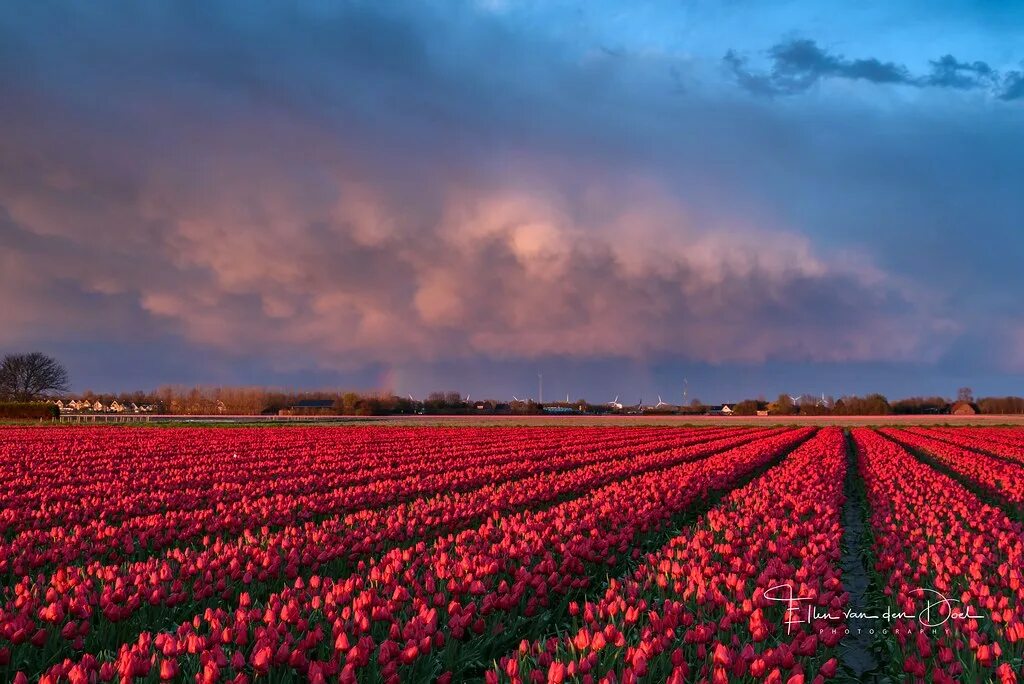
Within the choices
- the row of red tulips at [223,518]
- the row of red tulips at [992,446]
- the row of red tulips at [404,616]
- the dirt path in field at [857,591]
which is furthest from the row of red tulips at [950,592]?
the row of red tulips at [992,446]

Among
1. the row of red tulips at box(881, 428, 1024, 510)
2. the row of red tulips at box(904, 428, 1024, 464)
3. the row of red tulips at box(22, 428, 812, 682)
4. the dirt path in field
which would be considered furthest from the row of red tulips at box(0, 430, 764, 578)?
the row of red tulips at box(904, 428, 1024, 464)

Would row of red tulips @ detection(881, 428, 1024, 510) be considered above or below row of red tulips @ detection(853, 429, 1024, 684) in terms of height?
below

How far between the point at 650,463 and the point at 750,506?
421 inches

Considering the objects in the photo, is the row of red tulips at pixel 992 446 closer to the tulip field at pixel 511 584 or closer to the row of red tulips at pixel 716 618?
the tulip field at pixel 511 584

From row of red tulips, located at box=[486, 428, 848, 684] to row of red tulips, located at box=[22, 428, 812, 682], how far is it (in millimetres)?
446

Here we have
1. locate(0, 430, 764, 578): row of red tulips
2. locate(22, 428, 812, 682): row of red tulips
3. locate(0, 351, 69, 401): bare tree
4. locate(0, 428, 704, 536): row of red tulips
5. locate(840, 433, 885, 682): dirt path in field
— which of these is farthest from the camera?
locate(0, 351, 69, 401): bare tree

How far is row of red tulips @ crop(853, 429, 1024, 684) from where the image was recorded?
509cm

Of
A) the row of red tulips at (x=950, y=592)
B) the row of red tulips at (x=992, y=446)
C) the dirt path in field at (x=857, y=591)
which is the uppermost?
the row of red tulips at (x=950, y=592)

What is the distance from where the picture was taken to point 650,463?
74.5 ft

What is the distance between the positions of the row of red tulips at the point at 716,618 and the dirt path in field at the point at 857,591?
55 cm

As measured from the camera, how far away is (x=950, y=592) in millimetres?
6898

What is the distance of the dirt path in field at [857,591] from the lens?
21.8 feet

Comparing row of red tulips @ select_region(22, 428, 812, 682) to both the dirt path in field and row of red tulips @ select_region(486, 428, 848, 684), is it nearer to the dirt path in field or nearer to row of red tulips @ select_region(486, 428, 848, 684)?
row of red tulips @ select_region(486, 428, 848, 684)

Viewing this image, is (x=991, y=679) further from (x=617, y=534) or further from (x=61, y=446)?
(x=61, y=446)
